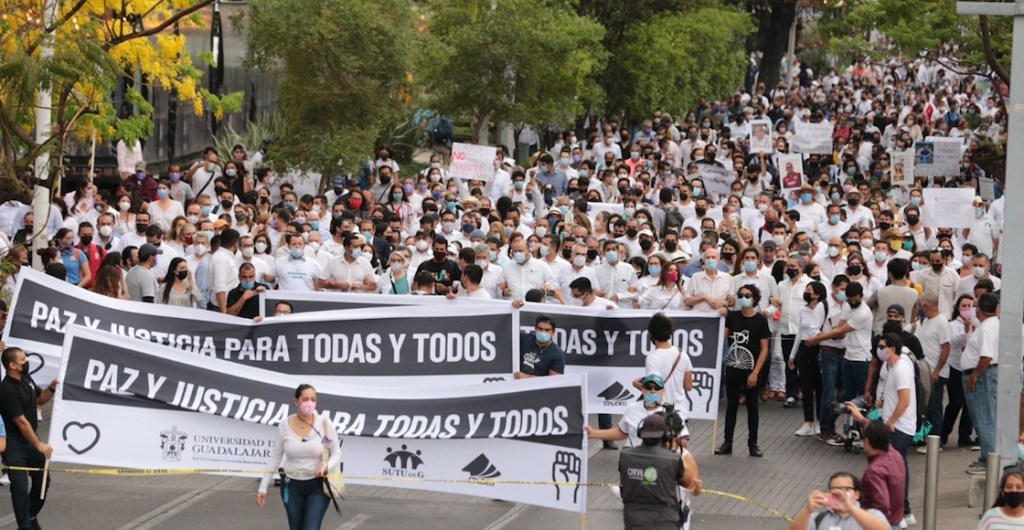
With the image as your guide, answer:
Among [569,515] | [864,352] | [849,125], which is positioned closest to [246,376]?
[569,515]

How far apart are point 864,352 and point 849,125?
76.0ft

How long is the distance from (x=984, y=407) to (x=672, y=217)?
27.2 feet

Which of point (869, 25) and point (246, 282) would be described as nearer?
point (246, 282)

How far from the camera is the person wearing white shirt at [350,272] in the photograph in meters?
17.7

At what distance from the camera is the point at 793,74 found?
60562 mm

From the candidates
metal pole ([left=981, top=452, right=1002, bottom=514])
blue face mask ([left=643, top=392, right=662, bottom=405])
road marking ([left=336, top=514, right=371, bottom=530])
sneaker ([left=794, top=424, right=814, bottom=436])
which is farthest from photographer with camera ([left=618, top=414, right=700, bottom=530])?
sneaker ([left=794, top=424, right=814, bottom=436])

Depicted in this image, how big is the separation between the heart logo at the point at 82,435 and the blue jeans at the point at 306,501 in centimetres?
170

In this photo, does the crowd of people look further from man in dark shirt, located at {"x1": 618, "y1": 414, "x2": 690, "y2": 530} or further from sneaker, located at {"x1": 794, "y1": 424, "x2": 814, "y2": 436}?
man in dark shirt, located at {"x1": 618, "y1": 414, "x2": 690, "y2": 530}

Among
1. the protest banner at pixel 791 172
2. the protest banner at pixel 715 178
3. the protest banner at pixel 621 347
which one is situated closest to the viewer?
the protest banner at pixel 621 347

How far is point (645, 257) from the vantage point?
61.1ft

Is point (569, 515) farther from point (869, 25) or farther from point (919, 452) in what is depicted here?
point (869, 25)

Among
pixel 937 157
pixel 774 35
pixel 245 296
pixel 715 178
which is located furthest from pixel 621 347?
pixel 774 35

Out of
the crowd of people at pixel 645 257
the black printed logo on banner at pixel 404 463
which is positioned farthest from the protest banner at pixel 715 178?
the black printed logo on banner at pixel 404 463

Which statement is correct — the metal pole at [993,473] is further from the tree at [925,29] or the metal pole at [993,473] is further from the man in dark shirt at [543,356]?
the tree at [925,29]
